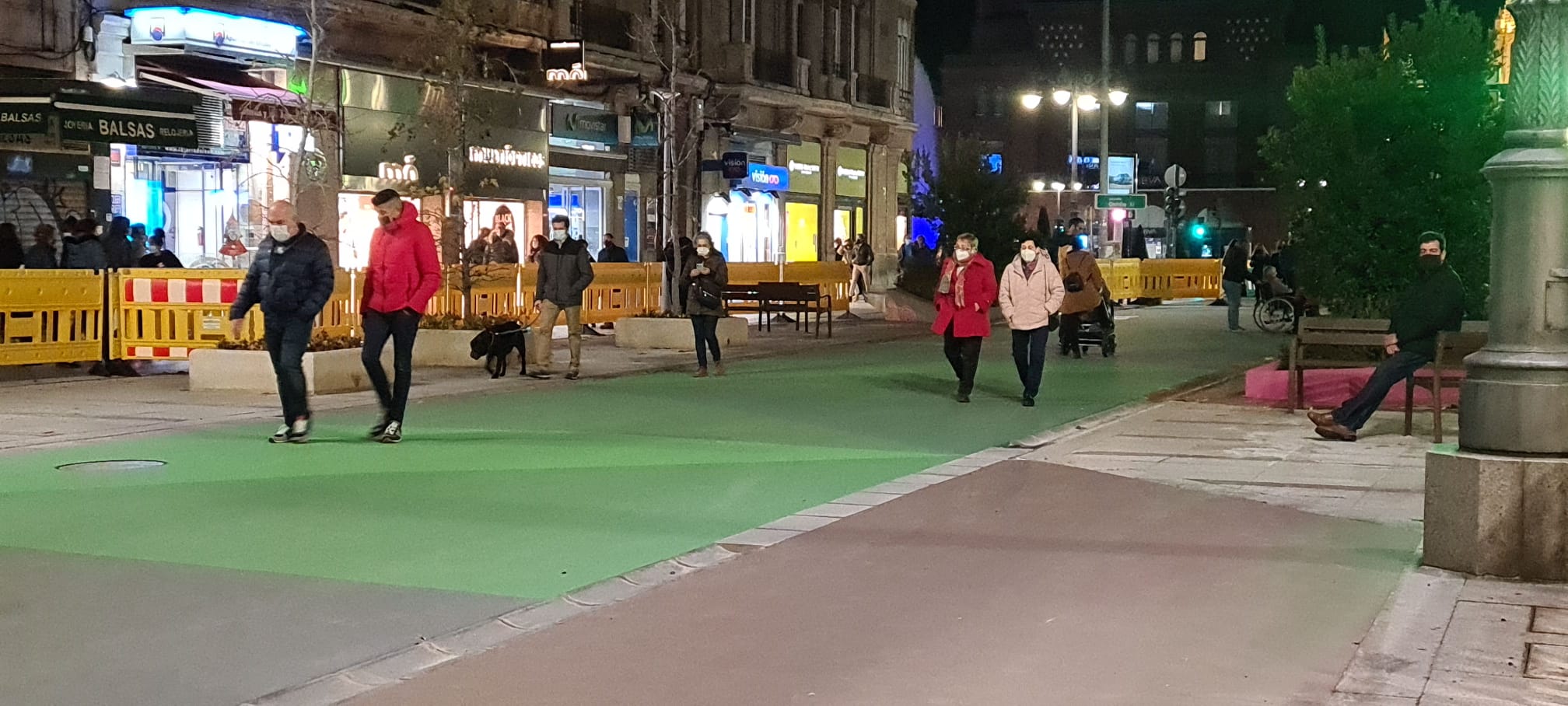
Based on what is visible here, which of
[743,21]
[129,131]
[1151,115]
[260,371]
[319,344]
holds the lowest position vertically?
[260,371]

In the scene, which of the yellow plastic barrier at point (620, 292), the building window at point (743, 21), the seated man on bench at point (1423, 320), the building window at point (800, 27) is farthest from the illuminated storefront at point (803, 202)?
the seated man on bench at point (1423, 320)

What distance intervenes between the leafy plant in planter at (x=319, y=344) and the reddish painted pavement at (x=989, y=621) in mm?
9103

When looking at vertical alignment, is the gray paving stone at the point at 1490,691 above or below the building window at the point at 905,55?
below

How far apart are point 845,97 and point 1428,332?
112 ft

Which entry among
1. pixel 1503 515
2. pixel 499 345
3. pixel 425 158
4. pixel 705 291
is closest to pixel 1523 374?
pixel 1503 515

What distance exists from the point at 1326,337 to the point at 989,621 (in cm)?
874

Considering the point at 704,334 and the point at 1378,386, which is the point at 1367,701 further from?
the point at 704,334

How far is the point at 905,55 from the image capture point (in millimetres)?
51500

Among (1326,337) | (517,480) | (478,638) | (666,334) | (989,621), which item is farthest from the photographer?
(666,334)

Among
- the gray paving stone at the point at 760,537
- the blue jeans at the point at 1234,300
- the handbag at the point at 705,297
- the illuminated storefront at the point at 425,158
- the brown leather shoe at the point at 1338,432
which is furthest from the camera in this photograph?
the blue jeans at the point at 1234,300

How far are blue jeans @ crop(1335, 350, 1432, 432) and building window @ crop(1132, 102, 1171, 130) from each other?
74.6m

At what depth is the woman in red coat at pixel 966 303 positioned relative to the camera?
55.7 feet

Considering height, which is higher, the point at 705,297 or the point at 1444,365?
the point at 705,297

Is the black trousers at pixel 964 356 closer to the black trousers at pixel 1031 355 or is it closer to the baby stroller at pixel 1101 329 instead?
the black trousers at pixel 1031 355
